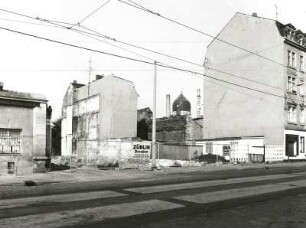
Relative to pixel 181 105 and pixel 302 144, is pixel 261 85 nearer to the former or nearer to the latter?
pixel 302 144

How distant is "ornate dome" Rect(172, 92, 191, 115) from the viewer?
70938 millimetres

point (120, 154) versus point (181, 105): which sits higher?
point (181, 105)

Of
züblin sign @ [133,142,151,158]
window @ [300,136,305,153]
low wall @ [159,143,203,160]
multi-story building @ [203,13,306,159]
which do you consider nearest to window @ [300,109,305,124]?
multi-story building @ [203,13,306,159]

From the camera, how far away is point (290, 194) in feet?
39.4

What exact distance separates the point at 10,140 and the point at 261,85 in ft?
89.5

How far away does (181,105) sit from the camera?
71188mm

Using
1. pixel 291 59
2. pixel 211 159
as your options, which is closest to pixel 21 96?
pixel 211 159

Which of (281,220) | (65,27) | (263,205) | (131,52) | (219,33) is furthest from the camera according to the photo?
(219,33)

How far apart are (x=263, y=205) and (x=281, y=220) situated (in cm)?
178

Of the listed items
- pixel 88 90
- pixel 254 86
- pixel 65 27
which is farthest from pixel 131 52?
pixel 88 90

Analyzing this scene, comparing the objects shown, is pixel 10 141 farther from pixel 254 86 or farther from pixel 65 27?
pixel 254 86

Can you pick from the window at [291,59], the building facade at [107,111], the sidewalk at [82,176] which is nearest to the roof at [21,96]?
the sidewalk at [82,176]

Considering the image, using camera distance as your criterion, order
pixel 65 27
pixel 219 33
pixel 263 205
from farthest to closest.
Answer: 1. pixel 219 33
2. pixel 65 27
3. pixel 263 205

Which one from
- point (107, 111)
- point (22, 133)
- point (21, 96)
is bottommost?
point (22, 133)
